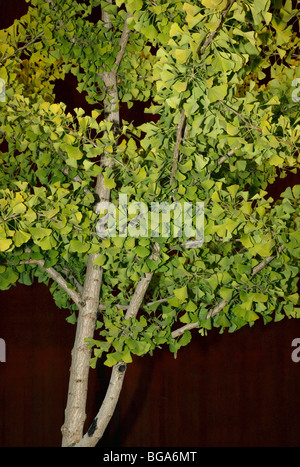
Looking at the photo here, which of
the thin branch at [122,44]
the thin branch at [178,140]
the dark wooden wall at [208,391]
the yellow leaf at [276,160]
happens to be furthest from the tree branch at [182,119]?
the dark wooden wall at [208,391]

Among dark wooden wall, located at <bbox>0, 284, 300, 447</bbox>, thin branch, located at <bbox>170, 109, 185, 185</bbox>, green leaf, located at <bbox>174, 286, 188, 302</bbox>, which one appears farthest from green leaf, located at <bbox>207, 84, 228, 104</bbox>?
dark wooden wall, located at <bbox>0, 284, 300, 447</bbox>

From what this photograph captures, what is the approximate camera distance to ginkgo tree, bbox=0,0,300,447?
77 cm

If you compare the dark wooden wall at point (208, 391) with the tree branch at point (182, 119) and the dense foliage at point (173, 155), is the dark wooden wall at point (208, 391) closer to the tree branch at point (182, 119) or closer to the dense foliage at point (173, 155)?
the dense foliage at point (173, 155)

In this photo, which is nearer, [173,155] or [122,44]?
[173,155]

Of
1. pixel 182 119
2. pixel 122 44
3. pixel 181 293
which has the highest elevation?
pixel 122 44

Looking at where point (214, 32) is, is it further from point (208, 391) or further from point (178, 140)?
point (208, 391)

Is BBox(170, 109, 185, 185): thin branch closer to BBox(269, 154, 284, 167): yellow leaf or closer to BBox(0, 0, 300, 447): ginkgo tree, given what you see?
BBox(0, 0, 300, 447): ginkgo tree

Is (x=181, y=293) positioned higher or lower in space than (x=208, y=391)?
lower

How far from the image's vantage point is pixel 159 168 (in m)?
0.89

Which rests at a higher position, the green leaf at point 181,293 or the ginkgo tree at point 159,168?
the ginkgo tree at point 159,168

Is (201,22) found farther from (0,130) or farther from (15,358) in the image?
(15,358)

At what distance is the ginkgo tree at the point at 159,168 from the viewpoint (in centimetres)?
77

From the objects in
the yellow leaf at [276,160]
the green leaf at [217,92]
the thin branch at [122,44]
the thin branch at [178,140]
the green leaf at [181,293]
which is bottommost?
the green leaf at [181,293]

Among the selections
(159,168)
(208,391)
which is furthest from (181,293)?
(208,391)
